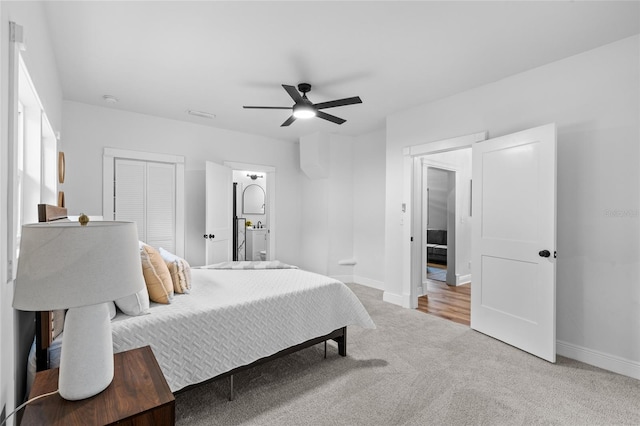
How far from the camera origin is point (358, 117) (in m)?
4.40

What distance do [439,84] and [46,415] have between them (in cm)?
372

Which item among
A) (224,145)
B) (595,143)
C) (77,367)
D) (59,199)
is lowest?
(77,367)

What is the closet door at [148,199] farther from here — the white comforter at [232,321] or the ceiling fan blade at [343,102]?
the ceiling fan blade at [343,102]

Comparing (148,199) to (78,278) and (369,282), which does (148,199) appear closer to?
(369,282)

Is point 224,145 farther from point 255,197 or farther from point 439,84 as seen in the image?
point 439,84

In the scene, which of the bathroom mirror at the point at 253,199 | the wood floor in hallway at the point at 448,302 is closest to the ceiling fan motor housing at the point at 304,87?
the wood floor in hallway at the point at 448,302

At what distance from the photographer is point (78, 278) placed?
2.96ft

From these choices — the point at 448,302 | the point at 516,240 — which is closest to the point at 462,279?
the point at 448,302

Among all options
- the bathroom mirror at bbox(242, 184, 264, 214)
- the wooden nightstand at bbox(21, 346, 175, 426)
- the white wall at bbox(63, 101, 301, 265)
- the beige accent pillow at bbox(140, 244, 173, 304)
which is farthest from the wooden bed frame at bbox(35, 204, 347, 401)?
the bathroom mirror at bbox(242, 184, 264, 214)

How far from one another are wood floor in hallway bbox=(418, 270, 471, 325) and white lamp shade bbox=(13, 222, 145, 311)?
3641 millimetres

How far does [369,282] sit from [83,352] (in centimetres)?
455

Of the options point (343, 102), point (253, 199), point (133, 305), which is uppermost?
point (343, 102)

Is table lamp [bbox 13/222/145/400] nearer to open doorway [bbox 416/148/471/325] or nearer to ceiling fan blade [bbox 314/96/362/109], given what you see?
ceiling fan blade [bbox 314/96/362/109]

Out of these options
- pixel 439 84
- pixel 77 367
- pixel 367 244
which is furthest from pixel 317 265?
pixel 77 367
